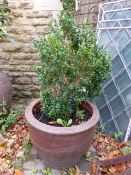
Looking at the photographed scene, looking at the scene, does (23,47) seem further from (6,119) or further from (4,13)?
(6,119)

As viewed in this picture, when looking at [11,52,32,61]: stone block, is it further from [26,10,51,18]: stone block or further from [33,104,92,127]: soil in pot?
[33,104,92,127]: soil in pot

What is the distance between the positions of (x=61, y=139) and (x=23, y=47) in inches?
70.3

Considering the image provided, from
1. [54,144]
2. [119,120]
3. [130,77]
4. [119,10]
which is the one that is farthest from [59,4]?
[54,144]

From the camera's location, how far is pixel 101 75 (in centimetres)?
272

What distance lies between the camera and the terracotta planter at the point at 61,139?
97.9 inches

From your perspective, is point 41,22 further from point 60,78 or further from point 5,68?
point 60,78

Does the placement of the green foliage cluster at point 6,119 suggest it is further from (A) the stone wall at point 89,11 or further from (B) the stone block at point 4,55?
(A) the stone wall at point 89,11

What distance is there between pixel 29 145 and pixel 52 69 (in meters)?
1.03

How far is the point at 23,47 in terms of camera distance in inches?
151

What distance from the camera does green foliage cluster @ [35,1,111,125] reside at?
2.54 metres

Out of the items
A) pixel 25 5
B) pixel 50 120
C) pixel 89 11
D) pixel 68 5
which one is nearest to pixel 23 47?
pixel 25 5

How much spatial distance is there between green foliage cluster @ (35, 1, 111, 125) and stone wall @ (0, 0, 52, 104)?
3.44 feet

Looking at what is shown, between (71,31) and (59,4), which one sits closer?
(71,31)

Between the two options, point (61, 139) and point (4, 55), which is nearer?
point (61, 139)
